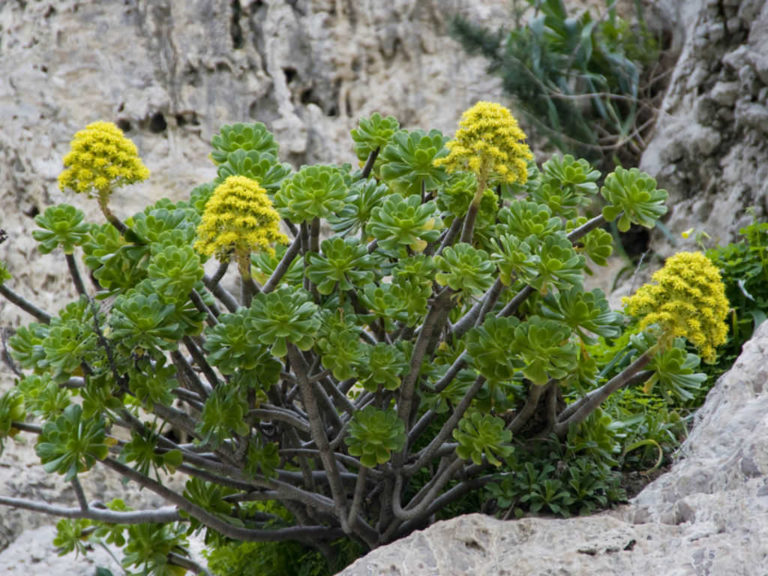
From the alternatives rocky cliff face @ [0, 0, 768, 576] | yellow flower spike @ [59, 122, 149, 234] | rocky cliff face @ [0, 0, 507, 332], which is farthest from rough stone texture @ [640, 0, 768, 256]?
yellow flower spike @ [59, 122, 149, 234]

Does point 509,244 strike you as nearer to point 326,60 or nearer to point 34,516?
point 34,516

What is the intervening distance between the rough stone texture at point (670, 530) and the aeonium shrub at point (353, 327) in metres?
0.16

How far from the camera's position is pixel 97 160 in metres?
1.98

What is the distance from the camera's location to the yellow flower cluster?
1920 millimetres

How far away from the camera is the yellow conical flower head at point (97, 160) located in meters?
1.99

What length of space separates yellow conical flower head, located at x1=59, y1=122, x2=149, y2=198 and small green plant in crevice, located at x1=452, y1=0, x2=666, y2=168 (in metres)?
3.72

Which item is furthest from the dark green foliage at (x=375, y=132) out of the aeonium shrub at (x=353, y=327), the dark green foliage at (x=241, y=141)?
the dark green foliage at (x=241, y=141)

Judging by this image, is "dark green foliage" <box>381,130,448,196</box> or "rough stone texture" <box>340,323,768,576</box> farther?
"dark green foliage" <box>381,130,448,196</box>

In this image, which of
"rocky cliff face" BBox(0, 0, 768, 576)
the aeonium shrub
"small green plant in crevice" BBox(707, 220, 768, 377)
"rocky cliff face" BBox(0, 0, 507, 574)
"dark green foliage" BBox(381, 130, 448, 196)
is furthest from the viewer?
"rocky cliff face" BBox(0, 0, 507, 574)

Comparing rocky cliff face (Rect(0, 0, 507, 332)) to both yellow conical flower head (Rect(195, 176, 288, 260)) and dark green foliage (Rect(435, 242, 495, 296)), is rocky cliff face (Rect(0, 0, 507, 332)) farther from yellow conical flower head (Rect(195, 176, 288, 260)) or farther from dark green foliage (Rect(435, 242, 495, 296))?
dark green foliage (Rect(435, 242, 495, 296))

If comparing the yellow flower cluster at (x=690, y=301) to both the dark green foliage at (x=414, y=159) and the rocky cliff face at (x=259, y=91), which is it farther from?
the rocky cliff face at (x=259, y=91)

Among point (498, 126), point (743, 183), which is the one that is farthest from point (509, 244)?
point (743, 183)

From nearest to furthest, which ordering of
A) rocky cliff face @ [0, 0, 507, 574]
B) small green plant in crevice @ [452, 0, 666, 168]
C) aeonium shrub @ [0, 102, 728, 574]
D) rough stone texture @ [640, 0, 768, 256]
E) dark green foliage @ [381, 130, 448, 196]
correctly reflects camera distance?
aeonium shrub @ [0, 102, 728, 574] < dark green foliage @ [381, 130, 448, 196] < rough stone texture @ [640, 0, 768, 256] < rocky cliff face @ [0, 0, 507, 574] < small green plant in crevice @ [452, 0, 666, 168]

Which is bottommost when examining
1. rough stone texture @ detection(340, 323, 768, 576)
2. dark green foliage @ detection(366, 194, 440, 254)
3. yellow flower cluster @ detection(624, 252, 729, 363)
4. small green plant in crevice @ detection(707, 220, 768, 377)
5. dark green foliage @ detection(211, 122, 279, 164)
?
small green plant in crevice @ detection(707, 220, 768, 377)
